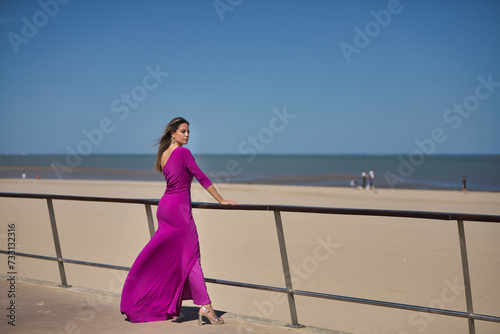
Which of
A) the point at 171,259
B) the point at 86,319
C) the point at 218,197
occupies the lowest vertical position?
the point at 86,319

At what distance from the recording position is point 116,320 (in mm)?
3580

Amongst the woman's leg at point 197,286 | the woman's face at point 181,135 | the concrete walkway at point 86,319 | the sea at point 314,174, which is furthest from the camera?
the sea at point 314,174

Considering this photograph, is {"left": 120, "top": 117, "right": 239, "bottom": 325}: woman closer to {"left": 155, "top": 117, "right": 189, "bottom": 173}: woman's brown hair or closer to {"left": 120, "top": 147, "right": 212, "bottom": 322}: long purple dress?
{"left": 120, "top": 147, "right": 212, "bottom": 322}: long purple dress

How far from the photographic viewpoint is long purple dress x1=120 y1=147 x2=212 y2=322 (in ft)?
11.8

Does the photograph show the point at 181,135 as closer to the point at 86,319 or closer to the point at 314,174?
the point at 86,319

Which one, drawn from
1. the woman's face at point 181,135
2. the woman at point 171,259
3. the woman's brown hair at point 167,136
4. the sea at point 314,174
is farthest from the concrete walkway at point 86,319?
the sea at point 314,174

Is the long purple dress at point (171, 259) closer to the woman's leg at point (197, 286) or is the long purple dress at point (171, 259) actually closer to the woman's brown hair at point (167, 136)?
the woman's leg at point (197, 286)

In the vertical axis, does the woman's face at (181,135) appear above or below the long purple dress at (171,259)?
above

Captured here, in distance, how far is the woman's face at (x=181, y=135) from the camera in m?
3.74

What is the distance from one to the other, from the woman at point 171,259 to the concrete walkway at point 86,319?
136mm

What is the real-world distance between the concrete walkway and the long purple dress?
0.16 meters

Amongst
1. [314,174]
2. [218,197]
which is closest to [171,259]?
[218,197]

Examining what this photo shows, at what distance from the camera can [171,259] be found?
3.62 meters

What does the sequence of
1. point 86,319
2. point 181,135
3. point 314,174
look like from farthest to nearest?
1. point 314,174
2. point 181,135
3. point 86,319
